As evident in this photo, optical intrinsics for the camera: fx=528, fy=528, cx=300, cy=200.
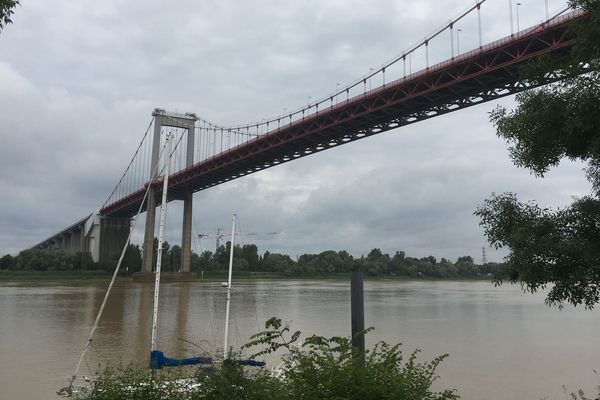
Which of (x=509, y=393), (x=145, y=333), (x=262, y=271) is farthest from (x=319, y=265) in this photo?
(x=509, y=393)

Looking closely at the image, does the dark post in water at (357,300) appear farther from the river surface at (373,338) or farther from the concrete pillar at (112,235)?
the concrete pillar at (112,235)

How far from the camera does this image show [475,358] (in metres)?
13.6

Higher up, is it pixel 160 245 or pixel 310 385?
pixel 160 245

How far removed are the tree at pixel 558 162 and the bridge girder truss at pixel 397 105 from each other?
13.4m

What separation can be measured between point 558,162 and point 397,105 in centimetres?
3196

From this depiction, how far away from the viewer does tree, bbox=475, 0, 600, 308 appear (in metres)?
4.12

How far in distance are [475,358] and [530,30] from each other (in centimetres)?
1881

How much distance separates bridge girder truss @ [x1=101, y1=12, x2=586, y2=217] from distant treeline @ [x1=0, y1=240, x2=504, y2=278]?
1278cm

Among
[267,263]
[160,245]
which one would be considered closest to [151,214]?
[267,263]

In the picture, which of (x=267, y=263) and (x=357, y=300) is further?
(x=267, y=263)

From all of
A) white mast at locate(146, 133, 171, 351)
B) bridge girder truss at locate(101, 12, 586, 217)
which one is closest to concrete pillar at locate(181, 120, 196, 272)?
bridge girder truss at locate(101, 12, 586, 217)

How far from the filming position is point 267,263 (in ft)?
302

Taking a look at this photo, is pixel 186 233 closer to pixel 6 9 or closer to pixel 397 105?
pixel 397 105

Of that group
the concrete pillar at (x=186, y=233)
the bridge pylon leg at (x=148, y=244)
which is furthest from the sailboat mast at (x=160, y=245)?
the concrete pillar at (x=186, y=233)
